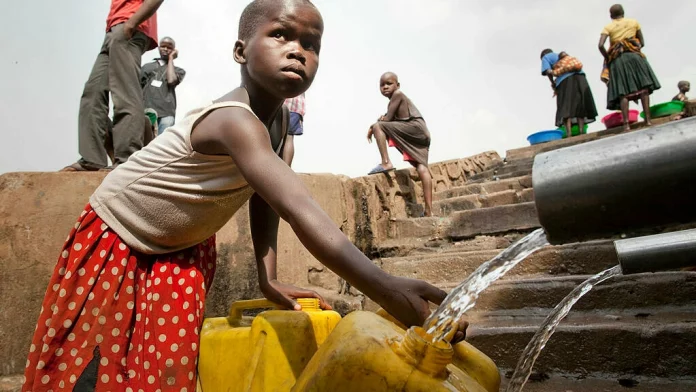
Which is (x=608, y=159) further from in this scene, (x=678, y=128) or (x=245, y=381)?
(x=245, y=381)

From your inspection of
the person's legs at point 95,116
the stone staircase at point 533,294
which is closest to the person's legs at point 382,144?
the stone staircase at point 533,294

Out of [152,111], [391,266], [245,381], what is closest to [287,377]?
[245,381]

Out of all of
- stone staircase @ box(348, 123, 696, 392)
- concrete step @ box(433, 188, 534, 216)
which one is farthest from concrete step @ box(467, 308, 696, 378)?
concrete step @ box(433, 188, 534, 216)

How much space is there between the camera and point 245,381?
1139 millimetres

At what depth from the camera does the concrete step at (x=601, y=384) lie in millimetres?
1707

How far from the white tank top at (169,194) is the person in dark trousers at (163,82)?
406 centimetres

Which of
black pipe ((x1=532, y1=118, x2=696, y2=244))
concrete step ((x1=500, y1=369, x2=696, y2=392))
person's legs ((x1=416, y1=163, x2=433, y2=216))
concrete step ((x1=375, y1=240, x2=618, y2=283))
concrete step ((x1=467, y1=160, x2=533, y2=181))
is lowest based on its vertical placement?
concrete step ((x1=500, y1=369, x2=696, y2=392))

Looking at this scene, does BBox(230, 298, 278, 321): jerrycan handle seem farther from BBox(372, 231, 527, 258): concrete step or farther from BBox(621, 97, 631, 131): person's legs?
BBox(621, 97, 631, 131): person's legs

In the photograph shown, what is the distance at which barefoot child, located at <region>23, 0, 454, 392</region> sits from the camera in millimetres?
1277

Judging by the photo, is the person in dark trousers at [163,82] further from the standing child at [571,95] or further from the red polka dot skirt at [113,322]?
the standing child at [571,95]

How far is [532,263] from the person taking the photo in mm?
2895

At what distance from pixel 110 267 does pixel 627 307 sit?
2.04 meters

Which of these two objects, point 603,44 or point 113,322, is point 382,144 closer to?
point 603,44

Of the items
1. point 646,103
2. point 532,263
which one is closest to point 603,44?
point 646,103
